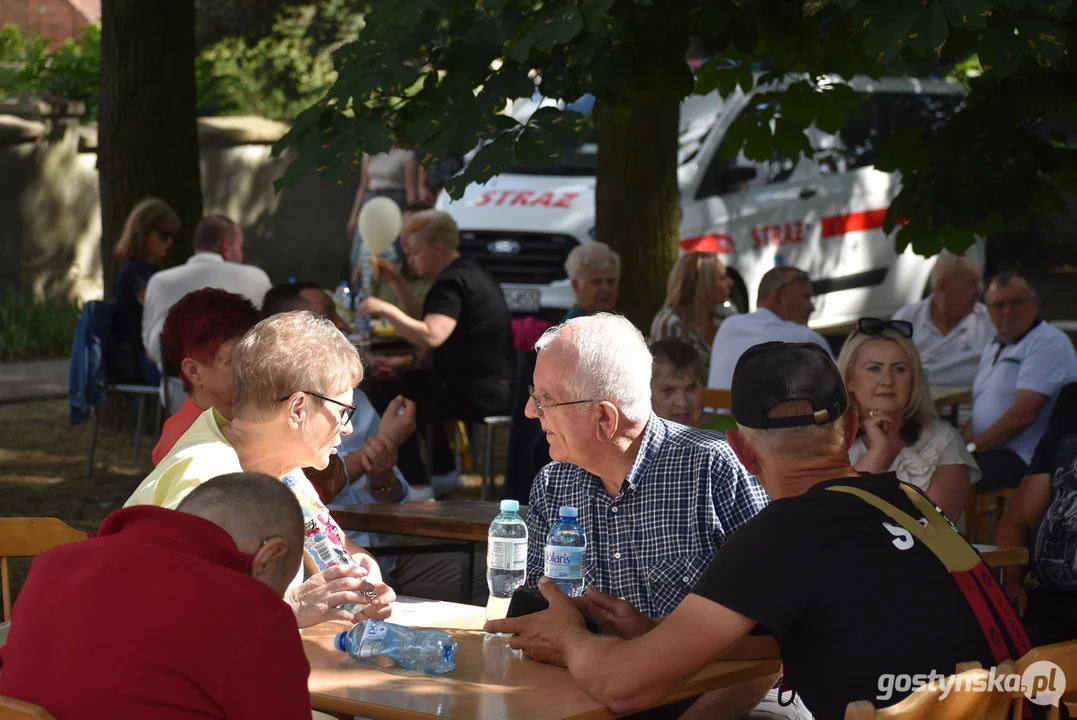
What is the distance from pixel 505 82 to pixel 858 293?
8.58 m

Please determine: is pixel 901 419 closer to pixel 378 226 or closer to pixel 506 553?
pixel 506 553

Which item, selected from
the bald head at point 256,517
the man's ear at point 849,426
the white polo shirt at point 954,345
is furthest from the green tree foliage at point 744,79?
the bald head at point 256,517

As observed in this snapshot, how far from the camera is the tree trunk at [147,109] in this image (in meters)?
9.88

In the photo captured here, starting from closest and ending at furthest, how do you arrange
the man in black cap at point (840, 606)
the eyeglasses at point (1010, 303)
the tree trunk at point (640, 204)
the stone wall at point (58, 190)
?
the man in black cap at point (840, 606) → the eyeglasses at point (1010, 303) → the tree trunk at point (640, 204) → the stone wall at point (58, 190)

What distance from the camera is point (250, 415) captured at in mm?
3520

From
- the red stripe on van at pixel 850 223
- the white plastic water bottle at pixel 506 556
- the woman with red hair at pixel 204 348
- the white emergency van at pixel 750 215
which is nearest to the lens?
the white plastic water bottle at pixel 506 556

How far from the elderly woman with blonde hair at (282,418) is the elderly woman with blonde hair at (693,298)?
462cm

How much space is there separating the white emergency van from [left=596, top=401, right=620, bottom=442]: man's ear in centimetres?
771

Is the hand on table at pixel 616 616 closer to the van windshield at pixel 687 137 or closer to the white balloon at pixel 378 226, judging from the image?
the white balloon at pixel 378 226

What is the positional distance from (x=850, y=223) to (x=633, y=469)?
32.1 ft

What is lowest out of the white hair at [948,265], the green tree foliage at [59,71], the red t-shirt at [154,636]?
the red t-shirt at [154,636]

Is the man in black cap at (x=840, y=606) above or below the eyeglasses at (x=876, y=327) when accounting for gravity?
below

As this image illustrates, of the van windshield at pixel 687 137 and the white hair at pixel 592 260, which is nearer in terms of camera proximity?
the white hair at pixel 592 260

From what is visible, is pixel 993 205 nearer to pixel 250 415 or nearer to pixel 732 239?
pixel 250 415
